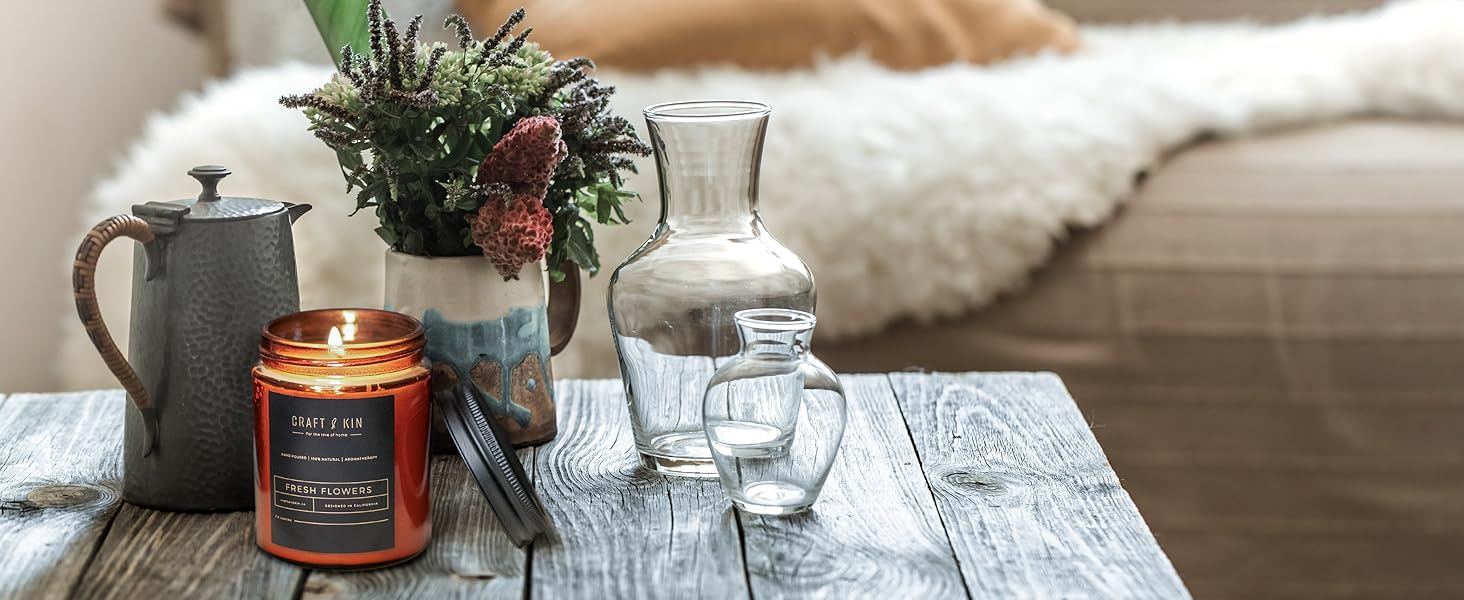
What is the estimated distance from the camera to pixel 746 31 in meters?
1.61

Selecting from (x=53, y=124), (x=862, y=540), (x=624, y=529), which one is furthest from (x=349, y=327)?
(x=53, y=124)

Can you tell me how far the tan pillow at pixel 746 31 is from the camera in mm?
1593

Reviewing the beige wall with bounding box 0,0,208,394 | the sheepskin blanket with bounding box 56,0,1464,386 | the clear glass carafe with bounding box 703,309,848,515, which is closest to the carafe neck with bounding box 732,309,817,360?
the clear glass carafe with bounding box 703,309,848,515

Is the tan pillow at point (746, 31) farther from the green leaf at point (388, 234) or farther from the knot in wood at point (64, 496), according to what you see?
the knot in wood at point (64, 496)

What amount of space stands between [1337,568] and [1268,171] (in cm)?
38

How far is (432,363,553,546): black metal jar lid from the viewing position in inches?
28.2

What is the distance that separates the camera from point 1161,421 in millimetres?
1417

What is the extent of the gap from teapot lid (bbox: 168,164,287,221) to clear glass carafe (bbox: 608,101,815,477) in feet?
0.61

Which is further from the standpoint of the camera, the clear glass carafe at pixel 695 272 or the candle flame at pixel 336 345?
the clear glass carafe at pixel 695 272

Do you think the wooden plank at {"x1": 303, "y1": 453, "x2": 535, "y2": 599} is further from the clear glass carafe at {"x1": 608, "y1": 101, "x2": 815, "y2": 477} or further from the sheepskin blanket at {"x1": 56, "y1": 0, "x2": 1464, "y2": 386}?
the sheepskin blanket at {"x1": 56, "y1": 0, "x2": 1464, "y2": 386}

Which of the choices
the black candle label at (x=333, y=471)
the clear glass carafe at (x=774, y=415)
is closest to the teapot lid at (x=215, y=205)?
the black candle label at (x=333, y=471)

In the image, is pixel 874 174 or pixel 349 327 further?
pixel 874 174

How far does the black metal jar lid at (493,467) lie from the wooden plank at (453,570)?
0.05 feet

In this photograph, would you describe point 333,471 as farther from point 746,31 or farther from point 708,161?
point 746,31
